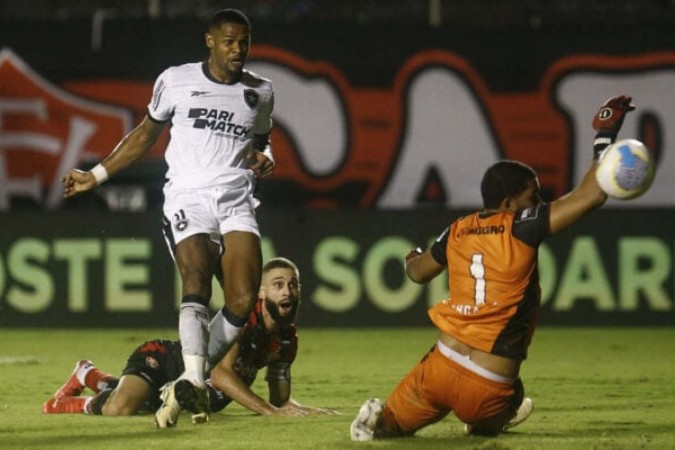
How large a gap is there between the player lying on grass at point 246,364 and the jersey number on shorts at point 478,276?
4.75 feet

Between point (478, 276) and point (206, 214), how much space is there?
63.0 inches

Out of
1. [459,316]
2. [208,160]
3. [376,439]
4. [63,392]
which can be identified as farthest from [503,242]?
[63,392]

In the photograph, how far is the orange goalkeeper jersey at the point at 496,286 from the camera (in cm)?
A: 671

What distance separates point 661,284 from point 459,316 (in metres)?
8.01

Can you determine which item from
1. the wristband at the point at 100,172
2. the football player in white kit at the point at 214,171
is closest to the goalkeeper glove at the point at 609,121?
the football player in white kit at the point at 214,171

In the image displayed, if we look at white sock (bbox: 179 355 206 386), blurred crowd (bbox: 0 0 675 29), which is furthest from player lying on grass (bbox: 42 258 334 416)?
blurred crowd (bbox: 0 0 675 29)

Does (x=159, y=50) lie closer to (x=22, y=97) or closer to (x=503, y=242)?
(x=22, y=97)

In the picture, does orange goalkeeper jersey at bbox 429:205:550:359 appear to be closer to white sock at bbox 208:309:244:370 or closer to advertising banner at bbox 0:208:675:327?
white sock at bbox 208:309:244:370

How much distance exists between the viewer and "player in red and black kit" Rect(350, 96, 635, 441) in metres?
6.70

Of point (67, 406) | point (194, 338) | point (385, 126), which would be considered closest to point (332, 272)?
point (385, 126)

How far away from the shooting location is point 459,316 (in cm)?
680

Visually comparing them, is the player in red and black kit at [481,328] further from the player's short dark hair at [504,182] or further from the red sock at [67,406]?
the red sock at [67,406]

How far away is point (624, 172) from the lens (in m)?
6.19

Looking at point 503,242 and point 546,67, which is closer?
point 503,242
